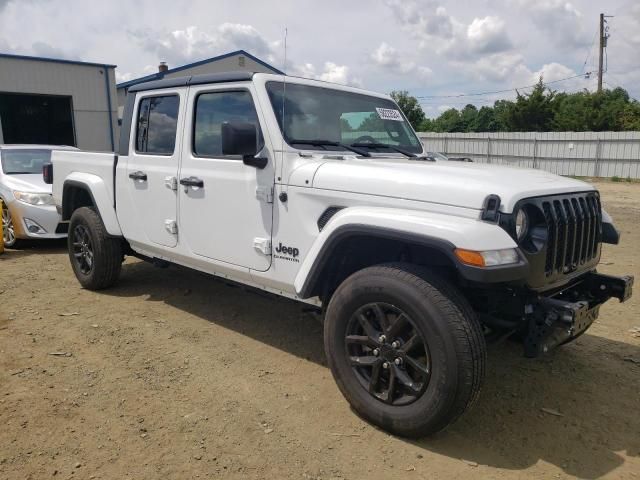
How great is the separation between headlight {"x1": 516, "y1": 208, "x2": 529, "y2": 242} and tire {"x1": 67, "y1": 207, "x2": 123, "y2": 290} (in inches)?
155

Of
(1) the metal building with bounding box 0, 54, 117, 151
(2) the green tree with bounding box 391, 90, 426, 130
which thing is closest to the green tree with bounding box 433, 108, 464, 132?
(2) the green tree with bounding box 391, 90, 426, 130

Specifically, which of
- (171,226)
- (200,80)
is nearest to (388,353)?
(171,226)

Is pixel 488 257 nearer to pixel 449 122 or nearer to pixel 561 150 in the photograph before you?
pixel 561 150

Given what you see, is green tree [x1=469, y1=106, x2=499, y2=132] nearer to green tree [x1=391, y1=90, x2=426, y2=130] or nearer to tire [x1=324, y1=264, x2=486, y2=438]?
green tree [x1=391, y1=90, x2=426, y2=130]

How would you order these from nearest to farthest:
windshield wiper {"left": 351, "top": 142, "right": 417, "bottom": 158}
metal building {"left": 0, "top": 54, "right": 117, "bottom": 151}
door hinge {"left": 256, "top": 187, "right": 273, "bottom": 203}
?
door hinge {"left": 256, "top": 187, "right": 273, "bottom": 203} → windshield wiper {"left": 351, "top": 142, "right": 417, "bottom": 158} → metal building {"left": 0, "top": 54, "right": 117, "bottom": 151}

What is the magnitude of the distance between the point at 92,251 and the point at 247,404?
283 centimetres

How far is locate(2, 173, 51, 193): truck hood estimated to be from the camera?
746cm

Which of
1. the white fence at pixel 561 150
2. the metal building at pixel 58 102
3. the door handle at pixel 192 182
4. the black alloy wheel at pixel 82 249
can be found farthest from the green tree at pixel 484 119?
the door handle at pixel 192 182

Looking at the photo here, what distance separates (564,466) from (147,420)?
91.0 inches

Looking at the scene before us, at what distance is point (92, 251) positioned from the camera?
525cm

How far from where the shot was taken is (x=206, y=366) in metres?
3.81

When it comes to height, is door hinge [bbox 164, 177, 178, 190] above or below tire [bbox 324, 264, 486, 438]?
above

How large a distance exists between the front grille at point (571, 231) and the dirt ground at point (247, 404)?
97cm

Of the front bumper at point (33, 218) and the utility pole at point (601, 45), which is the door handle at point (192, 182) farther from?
the utility pole at point (601, 45)
